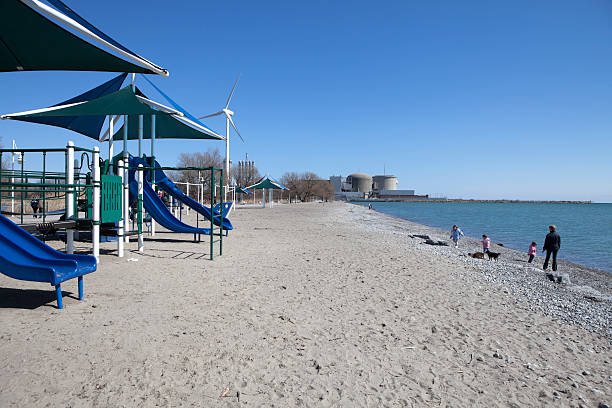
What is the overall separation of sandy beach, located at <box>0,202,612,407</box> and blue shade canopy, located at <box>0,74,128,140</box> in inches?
207

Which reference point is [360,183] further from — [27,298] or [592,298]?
[27,298]

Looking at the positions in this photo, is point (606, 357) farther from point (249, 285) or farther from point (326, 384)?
point (249, 285)

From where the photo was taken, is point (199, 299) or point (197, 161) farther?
point (197, 161)

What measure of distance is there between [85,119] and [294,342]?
11584 mm

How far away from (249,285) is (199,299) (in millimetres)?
1193

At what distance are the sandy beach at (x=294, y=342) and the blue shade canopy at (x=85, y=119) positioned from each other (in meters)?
5.25

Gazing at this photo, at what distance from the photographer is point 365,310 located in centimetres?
538

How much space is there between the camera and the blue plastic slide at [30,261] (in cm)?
429

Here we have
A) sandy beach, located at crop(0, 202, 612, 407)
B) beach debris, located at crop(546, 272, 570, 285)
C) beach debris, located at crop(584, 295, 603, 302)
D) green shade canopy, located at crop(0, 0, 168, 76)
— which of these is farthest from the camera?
beach debris, located at crop(546, 272, 570, 285)

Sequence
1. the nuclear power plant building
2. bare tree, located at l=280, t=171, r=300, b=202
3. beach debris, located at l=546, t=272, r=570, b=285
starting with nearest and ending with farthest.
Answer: beach debris, located at l=546, t=272, r=570, b=285
bare tree, located at l=280, t=171, r=300, b=202
the nuclear power plant building

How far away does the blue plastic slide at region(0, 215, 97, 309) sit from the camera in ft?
14.1

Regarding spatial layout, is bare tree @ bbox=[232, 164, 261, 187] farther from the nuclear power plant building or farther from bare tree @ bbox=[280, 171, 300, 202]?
the nuclear power plant building

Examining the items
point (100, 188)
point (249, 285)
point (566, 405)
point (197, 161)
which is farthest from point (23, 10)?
point (197, 161)

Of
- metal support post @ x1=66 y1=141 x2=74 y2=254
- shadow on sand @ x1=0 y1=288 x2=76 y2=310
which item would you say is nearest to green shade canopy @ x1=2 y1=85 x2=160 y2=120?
metal support post @ x1=66 y1=141 x2=74 y2=254
